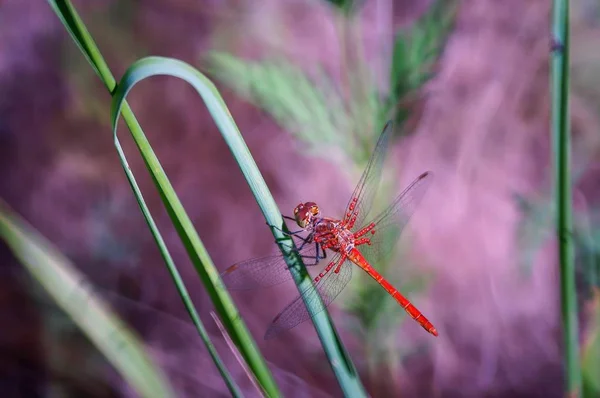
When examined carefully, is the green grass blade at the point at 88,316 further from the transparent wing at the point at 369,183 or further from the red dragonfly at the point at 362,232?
the transparent wing at the point at 369,183

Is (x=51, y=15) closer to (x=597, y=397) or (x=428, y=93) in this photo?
(x=428, y=93)

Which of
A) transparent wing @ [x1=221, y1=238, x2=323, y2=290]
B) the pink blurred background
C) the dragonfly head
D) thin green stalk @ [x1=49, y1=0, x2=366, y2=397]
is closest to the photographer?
thin green stalk @ [x1=49, y1=0, x2=366, y2=397]

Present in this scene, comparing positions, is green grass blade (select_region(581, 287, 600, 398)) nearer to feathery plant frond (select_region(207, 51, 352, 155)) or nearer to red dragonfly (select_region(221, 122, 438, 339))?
red dragonfly (select_region(221, 122, 438, 339))

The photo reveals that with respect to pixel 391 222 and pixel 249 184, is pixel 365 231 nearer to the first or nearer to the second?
pixel 391 222

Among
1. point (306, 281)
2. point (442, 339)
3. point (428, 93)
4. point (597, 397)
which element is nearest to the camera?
point (306, 281)

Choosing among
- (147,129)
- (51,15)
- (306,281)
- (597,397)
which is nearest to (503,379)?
(597,397)

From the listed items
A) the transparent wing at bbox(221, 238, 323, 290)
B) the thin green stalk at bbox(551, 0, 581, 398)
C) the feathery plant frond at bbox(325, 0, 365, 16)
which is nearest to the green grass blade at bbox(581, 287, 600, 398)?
the thin green stalk at bbox(551, 0, 581, 398)
